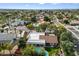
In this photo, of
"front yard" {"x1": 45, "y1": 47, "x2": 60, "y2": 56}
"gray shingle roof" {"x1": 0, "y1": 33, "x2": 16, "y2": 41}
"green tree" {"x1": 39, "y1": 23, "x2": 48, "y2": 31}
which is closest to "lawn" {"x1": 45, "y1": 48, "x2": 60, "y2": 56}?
"front yard" {"x1": 45, "y1": 47, "x2": 60, "y2": 56}

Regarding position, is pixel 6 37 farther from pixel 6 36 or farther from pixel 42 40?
pixel 42 40

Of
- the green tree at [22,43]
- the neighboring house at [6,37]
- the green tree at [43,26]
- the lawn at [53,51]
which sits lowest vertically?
the lawn at [53,51]

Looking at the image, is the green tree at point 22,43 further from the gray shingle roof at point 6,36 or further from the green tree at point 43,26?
the green tree at point 43,26

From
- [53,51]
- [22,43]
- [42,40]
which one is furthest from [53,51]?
[22,43]

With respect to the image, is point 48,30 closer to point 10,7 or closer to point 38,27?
point 38,27

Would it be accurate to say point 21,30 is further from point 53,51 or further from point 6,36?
point 53,51

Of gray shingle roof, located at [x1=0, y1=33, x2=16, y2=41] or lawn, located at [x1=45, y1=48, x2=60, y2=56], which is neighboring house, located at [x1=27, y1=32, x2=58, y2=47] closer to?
lawn, located at [x1=45, y1=48, x2=60, y2=56]

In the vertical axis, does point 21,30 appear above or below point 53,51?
above

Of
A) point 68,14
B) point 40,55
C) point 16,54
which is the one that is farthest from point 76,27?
point 16,54

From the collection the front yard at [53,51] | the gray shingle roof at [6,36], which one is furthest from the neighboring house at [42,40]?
the gray shingle roof at [6,36]
